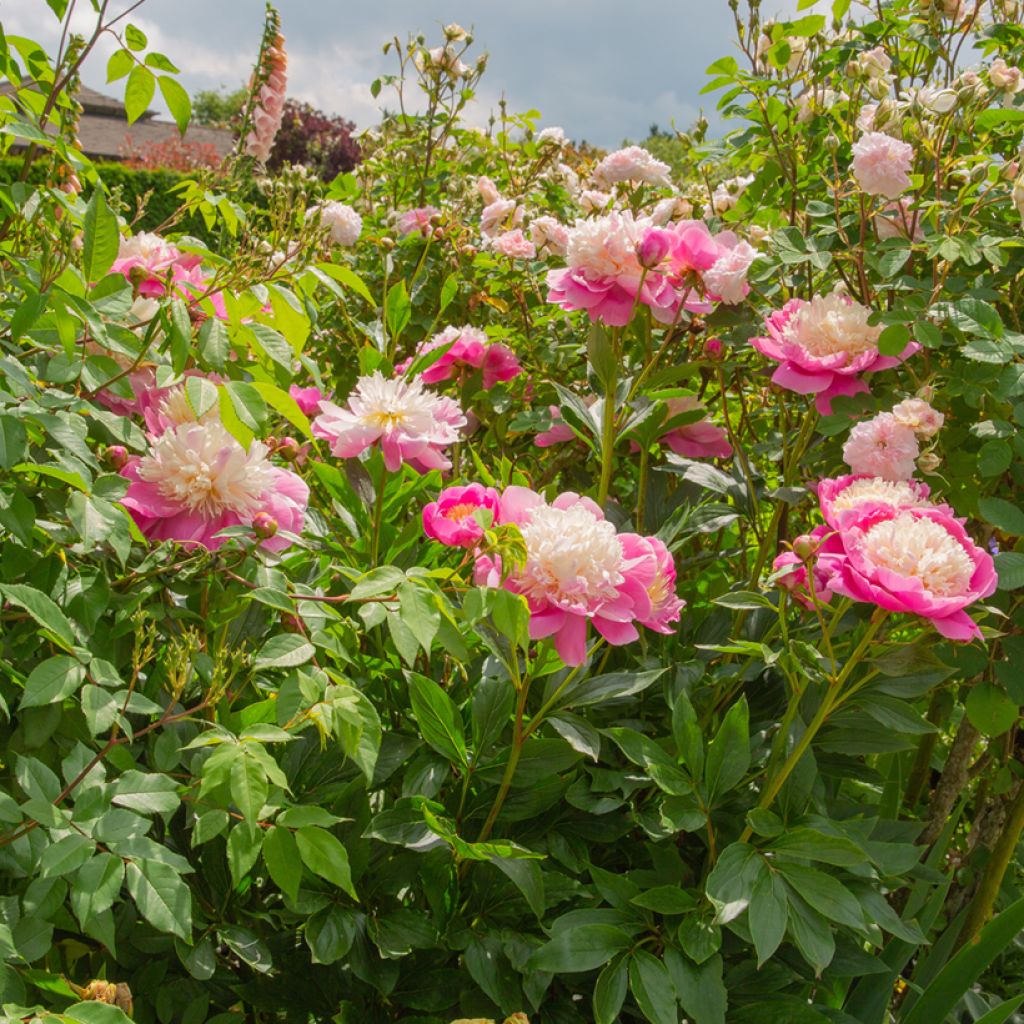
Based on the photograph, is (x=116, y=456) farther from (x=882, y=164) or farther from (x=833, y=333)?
(x=882, y=164)

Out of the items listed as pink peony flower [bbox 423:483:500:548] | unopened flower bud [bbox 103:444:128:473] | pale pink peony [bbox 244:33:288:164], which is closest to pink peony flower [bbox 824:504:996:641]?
pink peony flower [bbox 423:483:500:548]

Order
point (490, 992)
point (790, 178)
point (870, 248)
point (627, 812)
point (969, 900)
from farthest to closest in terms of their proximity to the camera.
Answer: point (969, 900) < point (790, 178) < point (870, 248) < point (627, 812) < point (490, 992)

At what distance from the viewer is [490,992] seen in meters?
1.13

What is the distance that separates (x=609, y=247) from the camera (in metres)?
1.41

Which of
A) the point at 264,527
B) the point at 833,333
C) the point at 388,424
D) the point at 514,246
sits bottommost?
the point at 264,527

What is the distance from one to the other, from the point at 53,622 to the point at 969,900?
1.82 m

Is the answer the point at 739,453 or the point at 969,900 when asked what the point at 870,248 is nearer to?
the point at 739,453

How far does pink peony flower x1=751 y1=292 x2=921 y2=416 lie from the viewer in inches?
56.2

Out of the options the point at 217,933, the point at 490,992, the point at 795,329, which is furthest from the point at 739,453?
the point at 217,933

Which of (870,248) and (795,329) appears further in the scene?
(870,248)

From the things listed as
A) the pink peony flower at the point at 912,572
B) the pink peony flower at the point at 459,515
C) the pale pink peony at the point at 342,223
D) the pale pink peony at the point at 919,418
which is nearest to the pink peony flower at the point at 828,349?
the pale pink peony at the point at 919,418

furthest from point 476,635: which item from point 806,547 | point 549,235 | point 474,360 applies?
point 549,235

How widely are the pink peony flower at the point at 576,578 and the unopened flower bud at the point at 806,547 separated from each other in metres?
0.15

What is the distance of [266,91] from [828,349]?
165 cm
